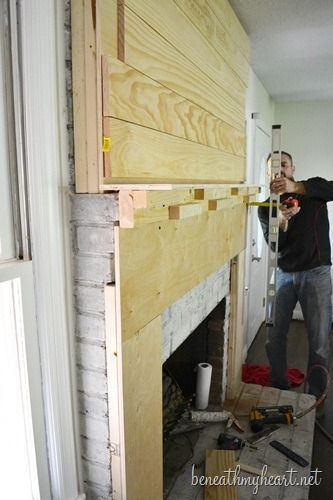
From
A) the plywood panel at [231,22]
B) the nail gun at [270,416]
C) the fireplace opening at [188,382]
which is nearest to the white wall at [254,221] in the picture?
the plywood panel at [231,22]

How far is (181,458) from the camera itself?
1.92m

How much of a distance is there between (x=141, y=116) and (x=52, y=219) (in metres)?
0.40

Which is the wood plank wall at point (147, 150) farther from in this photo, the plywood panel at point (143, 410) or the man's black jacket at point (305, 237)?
the man's black jacket at point (305, 237)

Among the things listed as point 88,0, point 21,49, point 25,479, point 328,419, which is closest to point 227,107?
point 88,0

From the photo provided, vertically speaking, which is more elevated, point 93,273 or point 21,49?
point 21,49

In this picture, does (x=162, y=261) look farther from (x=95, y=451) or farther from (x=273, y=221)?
(x=273, y=221)

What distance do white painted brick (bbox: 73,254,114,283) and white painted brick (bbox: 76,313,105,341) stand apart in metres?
0.11

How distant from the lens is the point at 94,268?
3.23 ft

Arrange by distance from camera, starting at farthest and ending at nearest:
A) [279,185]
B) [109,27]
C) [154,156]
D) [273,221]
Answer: [273,221]
[279,185]
[154,156]
[109,27]

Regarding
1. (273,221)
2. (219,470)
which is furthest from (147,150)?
(219,470)

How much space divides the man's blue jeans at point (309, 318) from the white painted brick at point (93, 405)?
2.04 metres

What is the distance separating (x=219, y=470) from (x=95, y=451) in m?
0.97

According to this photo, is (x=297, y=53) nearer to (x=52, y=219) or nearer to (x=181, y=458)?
(x=52, y=219)

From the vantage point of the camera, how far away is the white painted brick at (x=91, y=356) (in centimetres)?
102
